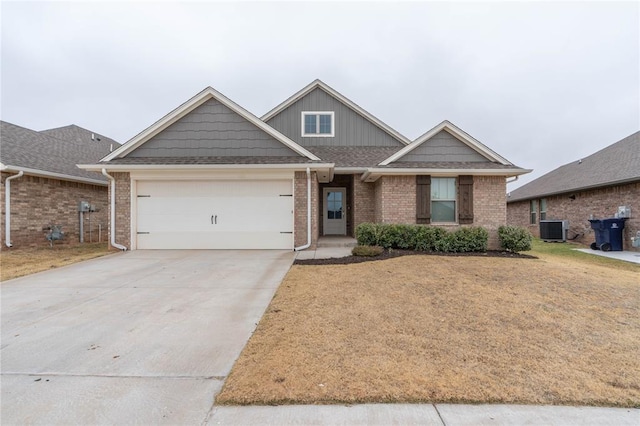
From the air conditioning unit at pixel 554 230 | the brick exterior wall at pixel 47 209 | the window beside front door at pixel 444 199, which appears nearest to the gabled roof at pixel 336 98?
the window beside front door at pixel 444 199

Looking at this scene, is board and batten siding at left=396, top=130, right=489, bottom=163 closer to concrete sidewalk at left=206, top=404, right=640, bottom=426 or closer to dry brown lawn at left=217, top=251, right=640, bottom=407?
dry brown lawn at left=217, top=251, right=640, bottom=407

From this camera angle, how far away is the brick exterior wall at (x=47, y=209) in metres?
10.5

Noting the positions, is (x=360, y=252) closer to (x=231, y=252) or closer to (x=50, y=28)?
(x=231, y=252)

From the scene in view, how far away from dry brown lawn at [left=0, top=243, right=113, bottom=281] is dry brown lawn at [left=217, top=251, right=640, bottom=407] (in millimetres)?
6528

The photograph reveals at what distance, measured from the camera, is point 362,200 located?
12.8m

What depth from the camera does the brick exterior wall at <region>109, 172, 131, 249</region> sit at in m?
10.1

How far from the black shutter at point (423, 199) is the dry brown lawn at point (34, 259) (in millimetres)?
10430

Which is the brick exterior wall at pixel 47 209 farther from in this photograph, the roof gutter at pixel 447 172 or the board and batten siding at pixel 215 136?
the roof gutter at pixel 447 172

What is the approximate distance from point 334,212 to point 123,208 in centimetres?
844

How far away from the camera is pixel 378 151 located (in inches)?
562

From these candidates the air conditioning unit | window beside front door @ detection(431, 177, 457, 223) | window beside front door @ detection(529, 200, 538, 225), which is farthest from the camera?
window beside front door @ detection(529, 200, 538, 225)

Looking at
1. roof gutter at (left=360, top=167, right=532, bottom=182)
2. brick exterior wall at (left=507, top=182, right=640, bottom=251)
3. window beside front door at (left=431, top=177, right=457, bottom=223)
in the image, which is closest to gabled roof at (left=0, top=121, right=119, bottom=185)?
roof gutter at (left=360, top=167, right=532, bottom=182)

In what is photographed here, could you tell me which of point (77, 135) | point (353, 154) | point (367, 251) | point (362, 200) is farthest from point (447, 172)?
point (77, 135)

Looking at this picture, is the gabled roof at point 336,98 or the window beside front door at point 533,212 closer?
the gabled roof at point 336,98
